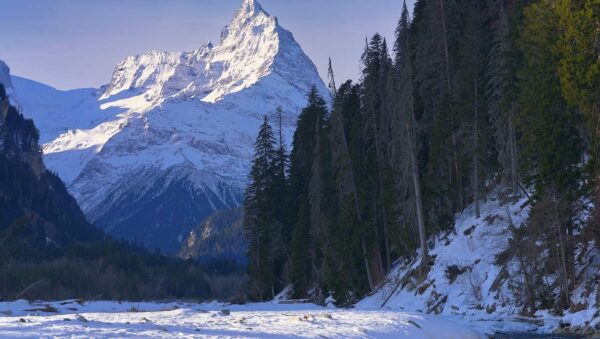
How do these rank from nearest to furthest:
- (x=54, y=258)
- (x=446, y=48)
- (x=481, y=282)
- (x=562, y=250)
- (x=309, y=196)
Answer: (x=562, y=250) < (x=481, y=282) < (x=446, y=48) < (x=309, y=196) < (x=54, y=258)

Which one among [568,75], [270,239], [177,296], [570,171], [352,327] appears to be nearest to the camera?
[352,327]

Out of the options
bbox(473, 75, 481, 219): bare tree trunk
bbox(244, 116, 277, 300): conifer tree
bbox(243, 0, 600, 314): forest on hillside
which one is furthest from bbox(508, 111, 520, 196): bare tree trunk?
bbox(244, 116, 277, 300): conifer tree

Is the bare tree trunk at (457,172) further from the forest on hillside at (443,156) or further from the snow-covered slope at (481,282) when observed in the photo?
the snow-covered slope at (481,282)

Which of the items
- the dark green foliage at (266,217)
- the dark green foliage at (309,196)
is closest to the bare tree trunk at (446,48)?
the dark green foliage at (309,196)

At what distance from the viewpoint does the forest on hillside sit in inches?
1198

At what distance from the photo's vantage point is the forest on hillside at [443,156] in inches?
1198

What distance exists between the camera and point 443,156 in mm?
47656

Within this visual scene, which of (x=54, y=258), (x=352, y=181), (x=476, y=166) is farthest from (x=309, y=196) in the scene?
(x=54, y=258)

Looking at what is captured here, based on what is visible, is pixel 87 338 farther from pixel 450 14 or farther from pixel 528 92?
pixel 450 14

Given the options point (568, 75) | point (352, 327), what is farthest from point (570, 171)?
point (352, 327)

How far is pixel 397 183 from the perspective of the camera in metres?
51.5

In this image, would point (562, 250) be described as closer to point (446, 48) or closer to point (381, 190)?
point (381, 190)

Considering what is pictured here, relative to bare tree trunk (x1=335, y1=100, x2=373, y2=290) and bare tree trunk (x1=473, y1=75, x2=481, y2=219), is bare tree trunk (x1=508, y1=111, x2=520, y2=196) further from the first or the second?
bare tree trunk (x1=335, y1=100, x2=373, y2=290)

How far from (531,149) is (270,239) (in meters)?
40.3
